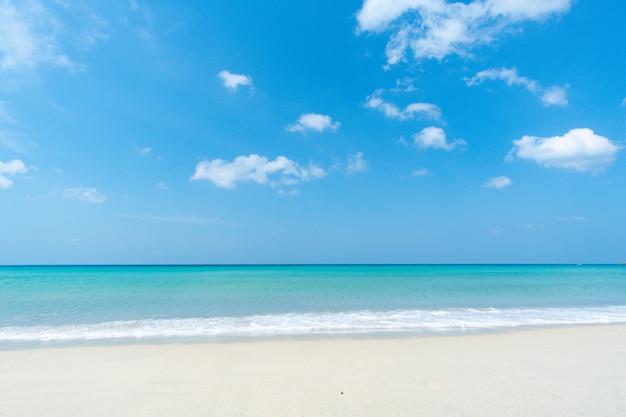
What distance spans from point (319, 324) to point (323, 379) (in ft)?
17.6

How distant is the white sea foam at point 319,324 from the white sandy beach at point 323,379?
1.62m

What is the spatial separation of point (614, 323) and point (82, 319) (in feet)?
60.0

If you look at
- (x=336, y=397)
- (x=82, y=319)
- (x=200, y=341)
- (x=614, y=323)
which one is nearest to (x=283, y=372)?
(x=336, y=397)

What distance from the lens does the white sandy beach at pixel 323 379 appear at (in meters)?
4.34

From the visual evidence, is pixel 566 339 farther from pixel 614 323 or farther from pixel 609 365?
pixel 614 323

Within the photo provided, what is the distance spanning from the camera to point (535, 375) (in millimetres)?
5500

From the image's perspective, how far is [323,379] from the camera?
5336mm

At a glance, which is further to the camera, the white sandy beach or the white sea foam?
the white sea foam

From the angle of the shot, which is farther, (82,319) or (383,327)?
(82,319)

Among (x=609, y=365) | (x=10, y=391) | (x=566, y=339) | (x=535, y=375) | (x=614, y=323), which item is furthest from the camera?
(x=614, y=323)

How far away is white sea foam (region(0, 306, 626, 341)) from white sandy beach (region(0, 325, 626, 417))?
5.31 feet

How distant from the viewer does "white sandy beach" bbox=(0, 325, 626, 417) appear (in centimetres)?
434

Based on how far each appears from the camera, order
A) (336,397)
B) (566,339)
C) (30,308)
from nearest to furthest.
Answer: (336,397), (566,339), (30,308)

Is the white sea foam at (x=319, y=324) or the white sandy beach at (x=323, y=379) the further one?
the white sea foam at (x=319, y=324)
